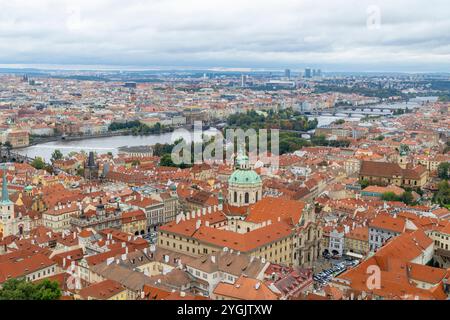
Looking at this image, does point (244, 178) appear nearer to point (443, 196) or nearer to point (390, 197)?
point (390, 197)

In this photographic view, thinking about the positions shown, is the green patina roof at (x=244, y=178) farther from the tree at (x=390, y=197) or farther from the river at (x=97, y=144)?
the river at (x=97, y=144)

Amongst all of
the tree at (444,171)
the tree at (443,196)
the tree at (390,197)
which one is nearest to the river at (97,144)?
the tree at (444,171)

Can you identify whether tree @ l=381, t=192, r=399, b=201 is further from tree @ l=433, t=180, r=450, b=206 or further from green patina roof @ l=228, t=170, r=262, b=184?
green patina roof @ l=228, t=170, r=262, b=184

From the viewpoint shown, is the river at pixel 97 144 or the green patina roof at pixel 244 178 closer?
the green patina roof at pixel 244 178

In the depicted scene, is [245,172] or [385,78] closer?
[245,172]

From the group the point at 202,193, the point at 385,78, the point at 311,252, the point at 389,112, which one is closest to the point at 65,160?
the point at 202,193

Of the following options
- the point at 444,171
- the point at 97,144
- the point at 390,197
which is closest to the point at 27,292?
the point at 390,197

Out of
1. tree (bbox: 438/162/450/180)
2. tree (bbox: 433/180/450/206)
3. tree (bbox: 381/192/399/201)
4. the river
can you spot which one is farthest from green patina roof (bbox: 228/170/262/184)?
the river
